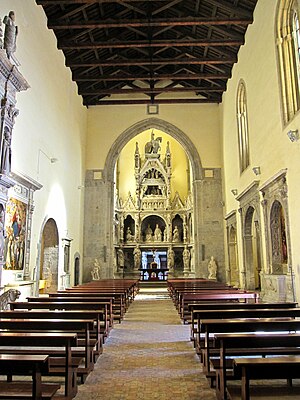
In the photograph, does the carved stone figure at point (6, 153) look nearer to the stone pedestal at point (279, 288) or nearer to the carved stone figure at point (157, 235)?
the stone pedestal at point (279, 288)

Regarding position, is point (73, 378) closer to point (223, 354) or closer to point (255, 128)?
point (223, 354)

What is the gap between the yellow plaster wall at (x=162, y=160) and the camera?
2631 centimetres

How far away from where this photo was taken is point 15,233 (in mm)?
9992

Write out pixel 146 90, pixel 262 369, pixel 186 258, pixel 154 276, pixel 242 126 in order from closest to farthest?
pixel 262 369, pixel 242 126, pixel 146 90, pixel 154 276, pixel 186 258

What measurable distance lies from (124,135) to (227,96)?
18.2 feet

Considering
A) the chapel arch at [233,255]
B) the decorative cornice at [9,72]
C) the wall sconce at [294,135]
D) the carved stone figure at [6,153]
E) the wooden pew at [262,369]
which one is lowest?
the wooden pew at [262,369]

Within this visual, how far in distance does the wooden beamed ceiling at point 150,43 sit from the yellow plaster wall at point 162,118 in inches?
23.1

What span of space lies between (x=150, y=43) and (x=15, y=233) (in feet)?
28.8

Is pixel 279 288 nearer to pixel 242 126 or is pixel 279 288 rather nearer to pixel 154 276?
pixel 242 126

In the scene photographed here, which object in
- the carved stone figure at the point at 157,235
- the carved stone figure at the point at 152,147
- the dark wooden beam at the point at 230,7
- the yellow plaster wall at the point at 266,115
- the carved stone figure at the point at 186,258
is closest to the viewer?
the yellow plaster wall at the point at 266,115

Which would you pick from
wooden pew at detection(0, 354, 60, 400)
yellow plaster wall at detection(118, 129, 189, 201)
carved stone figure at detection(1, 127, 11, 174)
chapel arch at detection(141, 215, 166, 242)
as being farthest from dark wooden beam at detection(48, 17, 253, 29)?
chapel arch at detection(141, 215, 166, 242)

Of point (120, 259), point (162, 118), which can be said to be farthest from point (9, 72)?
point (120, 259)

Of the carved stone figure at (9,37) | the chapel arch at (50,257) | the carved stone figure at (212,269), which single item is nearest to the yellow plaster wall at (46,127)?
the chapel arch at (50,257)

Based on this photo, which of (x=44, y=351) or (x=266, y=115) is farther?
(x=266, y=115)
